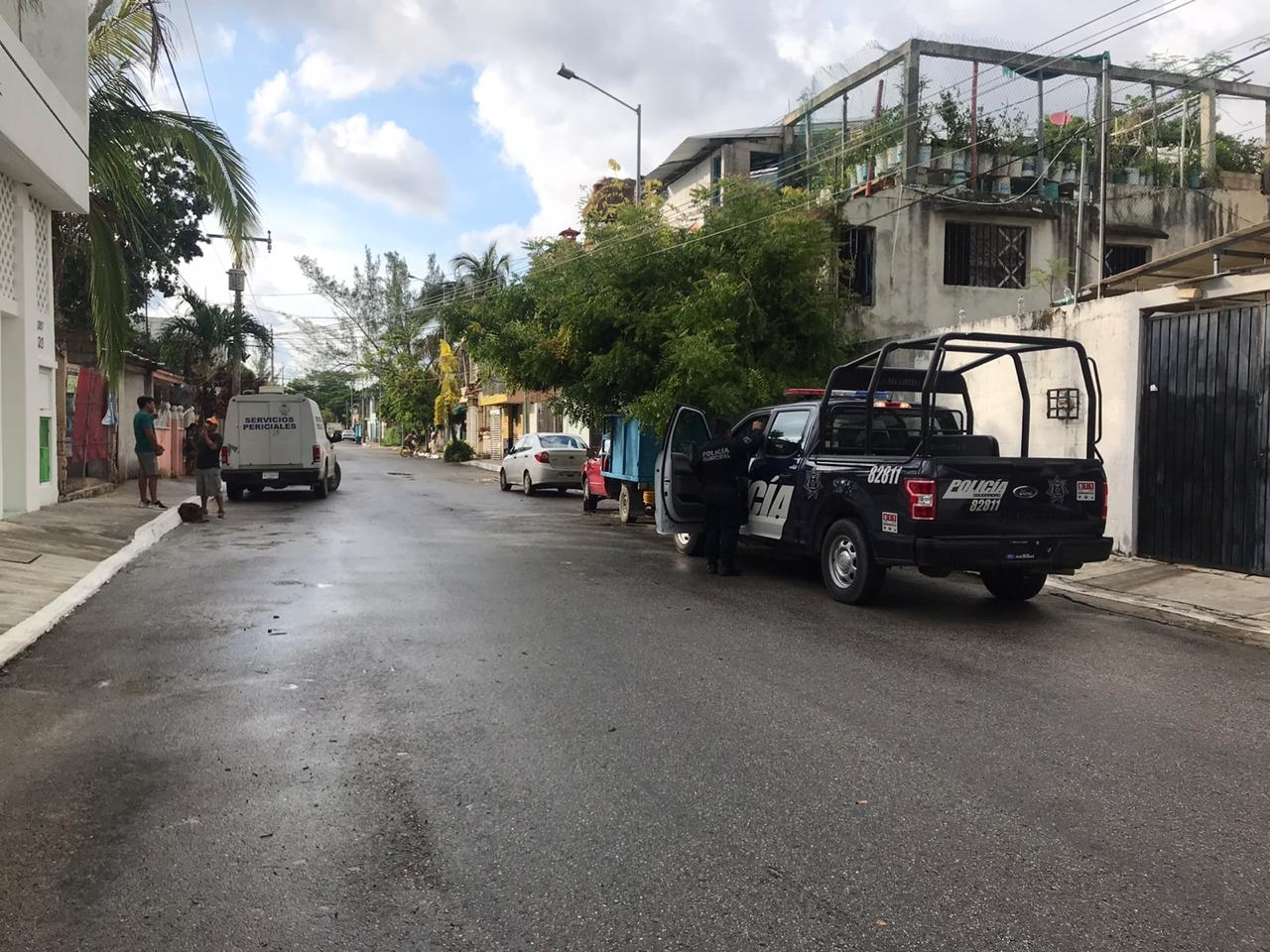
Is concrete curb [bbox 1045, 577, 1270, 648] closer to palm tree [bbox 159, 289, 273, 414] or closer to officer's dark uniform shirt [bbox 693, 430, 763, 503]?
officer's dark uniform shirt [bbox 693, 430, 763, 503]

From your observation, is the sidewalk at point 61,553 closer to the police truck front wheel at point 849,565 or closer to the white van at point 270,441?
the white van at point 270,441

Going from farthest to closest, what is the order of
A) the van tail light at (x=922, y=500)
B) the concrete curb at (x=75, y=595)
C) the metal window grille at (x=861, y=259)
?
the metal window grille at (x=861, y=259)
the van tail light at (x=922, y=500)
the concrete curb at (x=75, y=595)

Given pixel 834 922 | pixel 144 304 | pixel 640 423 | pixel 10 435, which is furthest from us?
pixel 144 304

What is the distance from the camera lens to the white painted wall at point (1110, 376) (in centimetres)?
1141

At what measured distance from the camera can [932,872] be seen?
11.4 ft

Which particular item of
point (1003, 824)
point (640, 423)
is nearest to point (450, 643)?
point (1003, 824)

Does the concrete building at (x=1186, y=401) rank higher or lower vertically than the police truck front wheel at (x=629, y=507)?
higher

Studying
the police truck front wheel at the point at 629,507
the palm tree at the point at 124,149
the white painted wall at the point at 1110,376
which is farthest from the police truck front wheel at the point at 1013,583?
the palm tree at the point at 124,149

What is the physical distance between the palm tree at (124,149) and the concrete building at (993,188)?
857 centimetres

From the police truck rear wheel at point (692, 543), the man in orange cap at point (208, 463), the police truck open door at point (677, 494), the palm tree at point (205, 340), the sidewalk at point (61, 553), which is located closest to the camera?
the sidewalk at point (61, 553)

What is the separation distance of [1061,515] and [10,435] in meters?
13.8

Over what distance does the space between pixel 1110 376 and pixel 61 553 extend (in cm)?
1230

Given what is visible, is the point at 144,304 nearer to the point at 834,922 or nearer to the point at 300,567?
the point at 300,567

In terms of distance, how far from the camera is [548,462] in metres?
22.6
